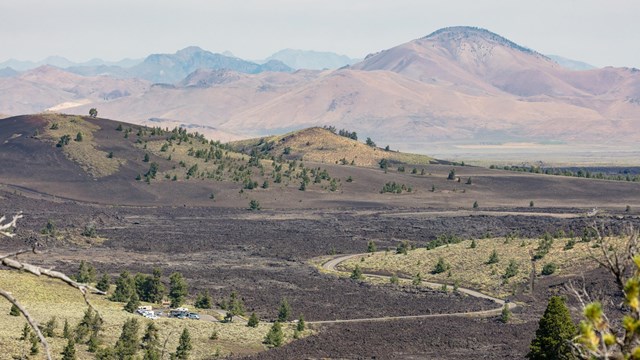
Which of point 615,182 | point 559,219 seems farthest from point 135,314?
point 615,182

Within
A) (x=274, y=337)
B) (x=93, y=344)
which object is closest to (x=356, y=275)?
(x=274, y=337)

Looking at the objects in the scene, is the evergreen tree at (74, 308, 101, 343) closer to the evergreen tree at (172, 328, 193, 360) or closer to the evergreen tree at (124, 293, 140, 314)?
the evergreen tree at (172, 328, 193, 360)

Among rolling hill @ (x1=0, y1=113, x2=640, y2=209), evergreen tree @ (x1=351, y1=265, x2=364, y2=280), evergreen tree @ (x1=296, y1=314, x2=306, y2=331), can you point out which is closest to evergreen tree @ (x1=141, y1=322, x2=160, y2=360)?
evergreen tree @ (x1=296, y1=314, x2=306, y2=331)

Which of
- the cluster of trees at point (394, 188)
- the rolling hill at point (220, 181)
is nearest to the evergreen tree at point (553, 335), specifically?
the rolling hill at point (220, 181)

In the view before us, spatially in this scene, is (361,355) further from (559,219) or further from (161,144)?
(161,144)

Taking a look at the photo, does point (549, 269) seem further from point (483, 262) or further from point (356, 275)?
point (356, 275)

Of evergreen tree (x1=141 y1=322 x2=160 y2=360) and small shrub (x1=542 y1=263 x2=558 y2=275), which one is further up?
small shrub (x1=542 y1=263 x2=558 y2=275)

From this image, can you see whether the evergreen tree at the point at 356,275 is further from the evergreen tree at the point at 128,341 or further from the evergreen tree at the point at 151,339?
the evergreen tree at the point at 128,341
